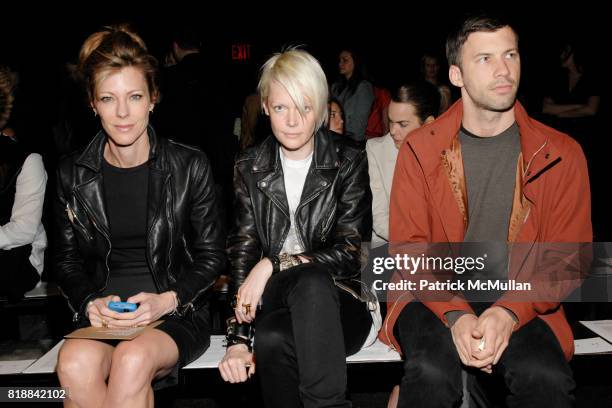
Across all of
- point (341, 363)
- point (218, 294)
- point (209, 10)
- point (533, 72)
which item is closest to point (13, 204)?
point (218, 294)

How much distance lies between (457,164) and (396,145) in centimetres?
91

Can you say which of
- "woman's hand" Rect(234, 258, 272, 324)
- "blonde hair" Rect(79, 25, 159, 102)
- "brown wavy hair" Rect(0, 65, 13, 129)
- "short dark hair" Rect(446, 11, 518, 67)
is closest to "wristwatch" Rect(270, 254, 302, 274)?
"woman's hand" Rect(234, 258, 272, 324)

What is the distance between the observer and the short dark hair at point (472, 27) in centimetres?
248

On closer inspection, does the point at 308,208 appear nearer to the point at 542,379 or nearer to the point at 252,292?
the point at 252,292

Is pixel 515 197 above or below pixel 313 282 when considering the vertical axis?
above

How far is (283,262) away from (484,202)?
0.80 m

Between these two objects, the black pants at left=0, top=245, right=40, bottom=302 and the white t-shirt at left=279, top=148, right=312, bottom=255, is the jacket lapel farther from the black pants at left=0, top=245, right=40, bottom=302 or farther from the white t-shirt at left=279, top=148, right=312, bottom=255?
the black pants at left=0, top=245, right=40, bottom=302

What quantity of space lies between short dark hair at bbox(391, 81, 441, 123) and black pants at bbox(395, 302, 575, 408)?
1443 mm

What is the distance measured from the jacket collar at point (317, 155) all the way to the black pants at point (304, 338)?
18.9 inches

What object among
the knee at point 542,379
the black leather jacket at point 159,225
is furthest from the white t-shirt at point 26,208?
the knee at point 542,379

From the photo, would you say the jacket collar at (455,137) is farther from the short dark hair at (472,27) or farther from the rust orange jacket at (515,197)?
the short dark hair at (472,27)

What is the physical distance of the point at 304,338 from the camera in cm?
214

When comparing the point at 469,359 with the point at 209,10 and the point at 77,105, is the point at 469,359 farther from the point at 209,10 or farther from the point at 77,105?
the point at 209,10

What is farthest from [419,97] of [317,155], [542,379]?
[542,379]
